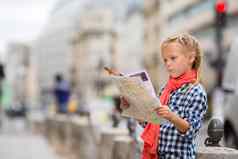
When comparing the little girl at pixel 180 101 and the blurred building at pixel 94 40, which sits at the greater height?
the blurred building at pixel 94 40

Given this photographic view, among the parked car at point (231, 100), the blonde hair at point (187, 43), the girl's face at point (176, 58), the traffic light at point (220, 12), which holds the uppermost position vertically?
the traffic light at point (220, 12)

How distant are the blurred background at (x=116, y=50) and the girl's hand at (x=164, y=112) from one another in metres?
6.12

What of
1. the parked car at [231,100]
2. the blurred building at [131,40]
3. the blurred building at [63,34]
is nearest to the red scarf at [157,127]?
the parked car at [231,100]

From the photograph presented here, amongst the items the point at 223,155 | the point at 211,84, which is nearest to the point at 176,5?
the point at 211,84

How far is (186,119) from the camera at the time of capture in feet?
15.7

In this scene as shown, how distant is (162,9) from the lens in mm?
84062

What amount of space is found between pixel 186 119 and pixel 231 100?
7.02 m

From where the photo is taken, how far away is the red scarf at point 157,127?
493 cm

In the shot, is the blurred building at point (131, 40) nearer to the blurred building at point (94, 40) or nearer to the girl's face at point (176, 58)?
the blurred building at point (94, 40)

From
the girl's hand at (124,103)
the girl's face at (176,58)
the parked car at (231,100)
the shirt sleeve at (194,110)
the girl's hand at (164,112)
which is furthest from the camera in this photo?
the parked car at (231,100)

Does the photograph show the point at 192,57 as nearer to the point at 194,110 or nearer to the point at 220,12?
the point at 194,110

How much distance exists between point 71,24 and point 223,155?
173280mm

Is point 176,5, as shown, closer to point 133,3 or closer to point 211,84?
point 211,84

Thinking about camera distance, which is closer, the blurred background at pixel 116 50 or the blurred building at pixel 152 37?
the blurred background at pixel 116 50
